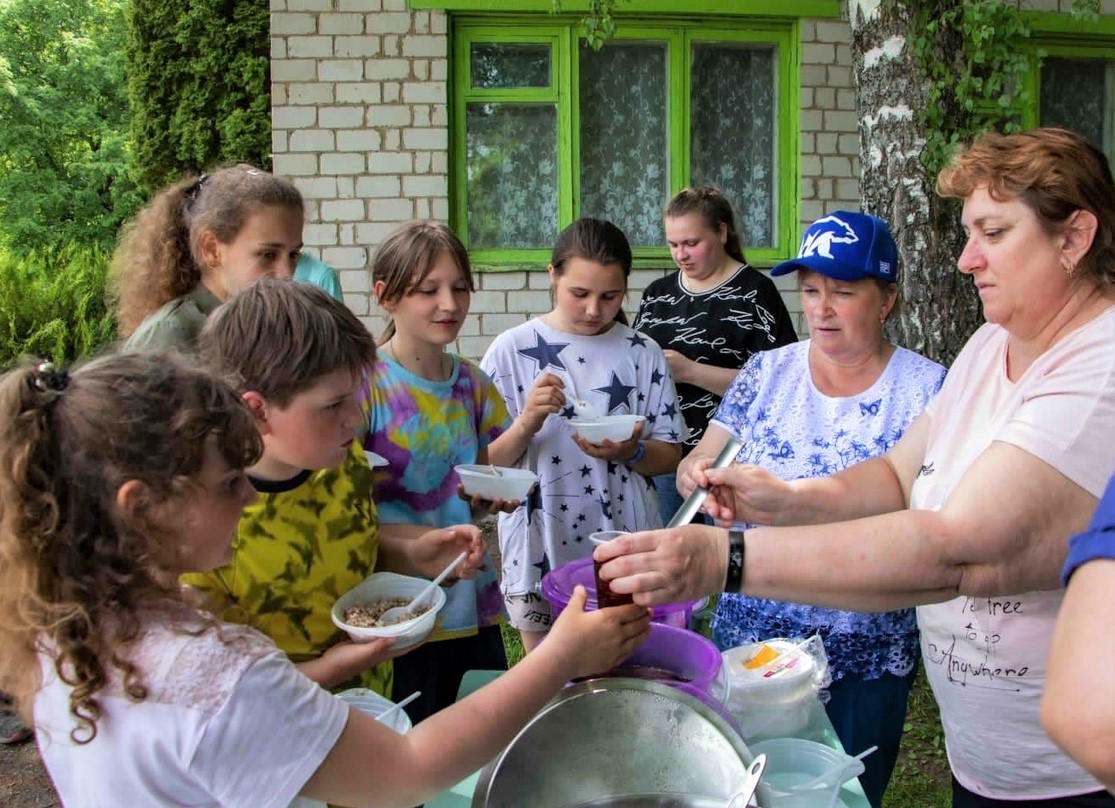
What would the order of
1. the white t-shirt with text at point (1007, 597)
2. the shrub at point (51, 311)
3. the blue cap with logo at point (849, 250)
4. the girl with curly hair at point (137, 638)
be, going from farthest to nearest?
the shrub at point (51, 311) → the blue cap with logo at point (849, 250) → the white t-shirt with text at point (1007, 597) → the girl with curly hair at point (137, 638)

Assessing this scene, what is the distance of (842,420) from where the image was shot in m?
2.31

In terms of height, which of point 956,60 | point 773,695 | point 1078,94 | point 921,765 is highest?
point 1078,94

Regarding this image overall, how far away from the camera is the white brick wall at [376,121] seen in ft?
20.9

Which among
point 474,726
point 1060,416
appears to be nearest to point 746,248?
point 1060,416

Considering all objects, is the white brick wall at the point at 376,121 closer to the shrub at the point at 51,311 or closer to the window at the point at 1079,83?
the shrub at the point at 51,311

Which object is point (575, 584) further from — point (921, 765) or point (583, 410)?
point (921, 765)

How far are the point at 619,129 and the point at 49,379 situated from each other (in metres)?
6.14

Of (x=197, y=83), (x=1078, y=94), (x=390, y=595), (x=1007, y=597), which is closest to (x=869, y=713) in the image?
(x=1007, y=597)

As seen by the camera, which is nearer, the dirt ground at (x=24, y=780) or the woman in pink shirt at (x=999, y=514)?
the woman in pink shirt at (x=999, y=514)

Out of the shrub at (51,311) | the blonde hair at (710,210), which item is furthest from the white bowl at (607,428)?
the shrub at (51,311)

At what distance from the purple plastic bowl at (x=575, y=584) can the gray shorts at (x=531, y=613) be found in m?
1.12

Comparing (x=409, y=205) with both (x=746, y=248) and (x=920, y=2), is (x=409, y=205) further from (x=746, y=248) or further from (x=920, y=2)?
(x=920, y=2)

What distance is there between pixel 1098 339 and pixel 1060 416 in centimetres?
18

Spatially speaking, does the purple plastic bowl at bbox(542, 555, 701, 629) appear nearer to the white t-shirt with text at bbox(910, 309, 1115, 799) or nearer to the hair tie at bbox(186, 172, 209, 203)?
the white t-shirt with text at bbox(910, 309, 1115, 799)
